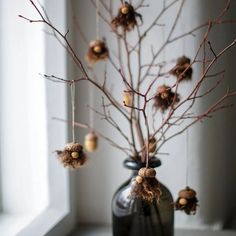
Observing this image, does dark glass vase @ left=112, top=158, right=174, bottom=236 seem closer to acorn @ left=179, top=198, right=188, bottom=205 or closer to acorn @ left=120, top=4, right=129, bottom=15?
acorn @ left=179, top=198, right=188, bottom=205

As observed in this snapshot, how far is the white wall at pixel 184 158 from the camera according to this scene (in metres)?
1.15

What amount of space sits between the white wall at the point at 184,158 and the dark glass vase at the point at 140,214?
21 cm

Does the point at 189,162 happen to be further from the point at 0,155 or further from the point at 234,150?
the point at 0,155

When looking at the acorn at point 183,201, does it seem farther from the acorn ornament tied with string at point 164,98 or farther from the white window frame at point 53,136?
the white window frame at point 53,136

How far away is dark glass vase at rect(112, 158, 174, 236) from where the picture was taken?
0.97m

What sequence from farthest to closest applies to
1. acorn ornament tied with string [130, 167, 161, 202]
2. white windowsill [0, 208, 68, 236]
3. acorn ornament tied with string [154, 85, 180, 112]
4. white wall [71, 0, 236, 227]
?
white wall [71, 0, 236, 227] < white windowsill [0, 208, 68, 236] < acorn ornament tied with string [154, 85, 180, 112] < acorn ornament tied with string [130, 167, 161, 202]

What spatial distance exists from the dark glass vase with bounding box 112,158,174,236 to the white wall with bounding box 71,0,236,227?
207 mm

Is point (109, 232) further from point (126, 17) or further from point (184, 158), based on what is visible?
point (126, 17)

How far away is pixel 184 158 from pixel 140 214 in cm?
28

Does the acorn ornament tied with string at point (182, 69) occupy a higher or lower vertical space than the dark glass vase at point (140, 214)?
higher

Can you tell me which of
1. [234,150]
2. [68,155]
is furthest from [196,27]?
[68,155]

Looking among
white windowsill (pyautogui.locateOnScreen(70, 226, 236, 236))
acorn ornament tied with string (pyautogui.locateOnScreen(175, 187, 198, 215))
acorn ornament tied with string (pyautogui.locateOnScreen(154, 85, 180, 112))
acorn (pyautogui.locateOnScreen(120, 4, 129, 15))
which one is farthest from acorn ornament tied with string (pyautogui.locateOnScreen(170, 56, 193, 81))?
white windowsill (pyautogui.locateOnScreen(70, 226, 236, 236))

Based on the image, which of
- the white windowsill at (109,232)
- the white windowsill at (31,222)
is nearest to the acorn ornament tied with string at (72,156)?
the white windowsill at (31,222)

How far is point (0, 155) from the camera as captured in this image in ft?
3.82
